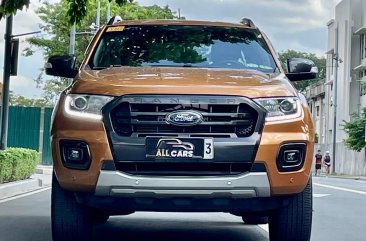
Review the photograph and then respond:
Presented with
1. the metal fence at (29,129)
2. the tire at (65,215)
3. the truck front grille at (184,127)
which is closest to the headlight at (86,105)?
the truck front grille at (184,127)

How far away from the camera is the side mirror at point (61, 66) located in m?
6.49

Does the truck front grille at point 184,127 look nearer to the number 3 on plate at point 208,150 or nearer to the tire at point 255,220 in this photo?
the number 3 on plate at point 208,150

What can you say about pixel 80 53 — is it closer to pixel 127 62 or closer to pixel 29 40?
pixel 29 40

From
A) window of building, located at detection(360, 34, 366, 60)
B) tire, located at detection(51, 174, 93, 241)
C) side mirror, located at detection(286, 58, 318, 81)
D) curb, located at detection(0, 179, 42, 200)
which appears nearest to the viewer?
tire, located at detection(51, 174, 93, 241)

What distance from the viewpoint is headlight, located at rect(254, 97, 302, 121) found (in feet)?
17.5

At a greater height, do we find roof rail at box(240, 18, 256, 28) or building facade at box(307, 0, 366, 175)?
building facade at box(307, 0, 366, 175)

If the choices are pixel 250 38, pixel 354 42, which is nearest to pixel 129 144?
pixel 250 38

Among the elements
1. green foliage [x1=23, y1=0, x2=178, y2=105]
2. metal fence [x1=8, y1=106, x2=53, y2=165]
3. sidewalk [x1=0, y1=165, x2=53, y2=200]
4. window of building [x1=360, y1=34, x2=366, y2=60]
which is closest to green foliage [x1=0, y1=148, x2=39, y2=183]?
sidewalk [x1=0, y1=165, x2=53, y2=200]

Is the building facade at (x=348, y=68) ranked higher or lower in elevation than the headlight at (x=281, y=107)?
higher

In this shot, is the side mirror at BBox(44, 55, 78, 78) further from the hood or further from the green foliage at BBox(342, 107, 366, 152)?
the green foliage at BBox(342, 107, 366, 152)

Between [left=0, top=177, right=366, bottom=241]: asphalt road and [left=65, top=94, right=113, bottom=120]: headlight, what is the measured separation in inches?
75.0

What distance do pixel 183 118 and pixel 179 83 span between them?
32 centimetres

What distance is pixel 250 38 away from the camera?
6.98 metres

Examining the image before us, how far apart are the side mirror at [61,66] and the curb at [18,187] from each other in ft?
19.4
